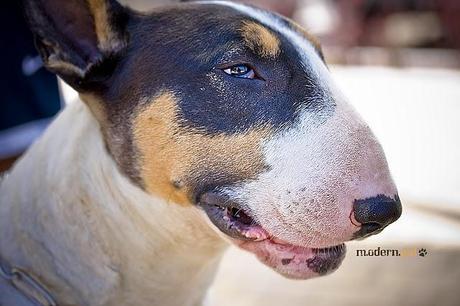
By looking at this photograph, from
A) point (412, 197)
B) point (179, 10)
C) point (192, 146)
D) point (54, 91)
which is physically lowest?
point (412, 197)

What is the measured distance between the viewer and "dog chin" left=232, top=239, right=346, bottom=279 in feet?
7.55

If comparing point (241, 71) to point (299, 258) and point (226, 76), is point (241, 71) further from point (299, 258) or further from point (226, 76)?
point (299, 258)

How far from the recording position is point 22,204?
99.7 inches

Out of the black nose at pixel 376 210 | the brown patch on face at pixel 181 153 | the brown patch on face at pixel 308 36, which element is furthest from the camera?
the brown patch on face at pixel 308 36

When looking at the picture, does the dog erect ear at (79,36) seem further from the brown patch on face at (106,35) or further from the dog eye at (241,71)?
the dog eye at (241,71)

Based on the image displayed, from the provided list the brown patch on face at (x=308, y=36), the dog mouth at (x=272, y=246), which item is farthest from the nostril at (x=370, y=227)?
the brown patch on face at (x=308, y=36)

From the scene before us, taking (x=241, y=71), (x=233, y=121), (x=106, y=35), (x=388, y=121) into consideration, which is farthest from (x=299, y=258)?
(x=388, y=121)

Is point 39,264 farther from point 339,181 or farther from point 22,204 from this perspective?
point 339,181

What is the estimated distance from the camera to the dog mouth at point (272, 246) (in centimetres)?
230

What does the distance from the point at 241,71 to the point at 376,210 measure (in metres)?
0.58

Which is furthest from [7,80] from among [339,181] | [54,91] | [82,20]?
[339,181]

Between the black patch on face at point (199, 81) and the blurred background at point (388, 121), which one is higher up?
the black patch on face at point (199, 81)

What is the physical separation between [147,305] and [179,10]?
943mm

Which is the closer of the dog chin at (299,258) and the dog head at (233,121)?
the dog head at (233,121)
